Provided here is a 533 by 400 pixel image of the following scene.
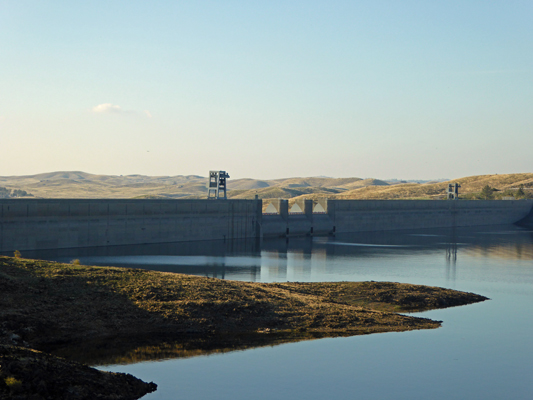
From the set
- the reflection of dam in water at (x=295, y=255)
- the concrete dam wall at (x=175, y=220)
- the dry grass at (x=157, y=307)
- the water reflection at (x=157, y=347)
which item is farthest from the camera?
the concrete dam wall at (x=175, y=220)

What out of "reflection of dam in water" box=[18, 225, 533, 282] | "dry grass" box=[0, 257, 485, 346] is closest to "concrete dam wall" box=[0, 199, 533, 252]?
"reflection of dam in water" box=[18, 225, 533, 282]

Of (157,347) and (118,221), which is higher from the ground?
(118,221)

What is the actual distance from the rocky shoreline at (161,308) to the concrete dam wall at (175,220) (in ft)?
88.6

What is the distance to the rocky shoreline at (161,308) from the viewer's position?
23114 mm

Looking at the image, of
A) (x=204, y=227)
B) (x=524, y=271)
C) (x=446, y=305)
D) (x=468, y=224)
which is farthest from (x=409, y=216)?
(x=446, y=305)

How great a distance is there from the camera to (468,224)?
117312 millimetres

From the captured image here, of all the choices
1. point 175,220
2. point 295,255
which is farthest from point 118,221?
point 295,255

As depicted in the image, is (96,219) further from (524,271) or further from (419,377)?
(419,377)

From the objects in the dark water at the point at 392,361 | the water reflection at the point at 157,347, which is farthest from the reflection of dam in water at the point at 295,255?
the water reflection at the point at 157,347

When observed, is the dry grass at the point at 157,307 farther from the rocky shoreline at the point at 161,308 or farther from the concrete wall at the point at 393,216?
the concrete wall at the point at 393,216

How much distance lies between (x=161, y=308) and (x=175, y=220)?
142 ft

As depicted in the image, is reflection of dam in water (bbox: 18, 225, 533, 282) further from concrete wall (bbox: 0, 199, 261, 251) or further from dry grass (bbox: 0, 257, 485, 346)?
dry grass (bbox: 0, 257, 485, 346)

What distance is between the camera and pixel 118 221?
62781 millimetres

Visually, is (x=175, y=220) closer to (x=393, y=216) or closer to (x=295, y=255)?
(x=295, y=255)
